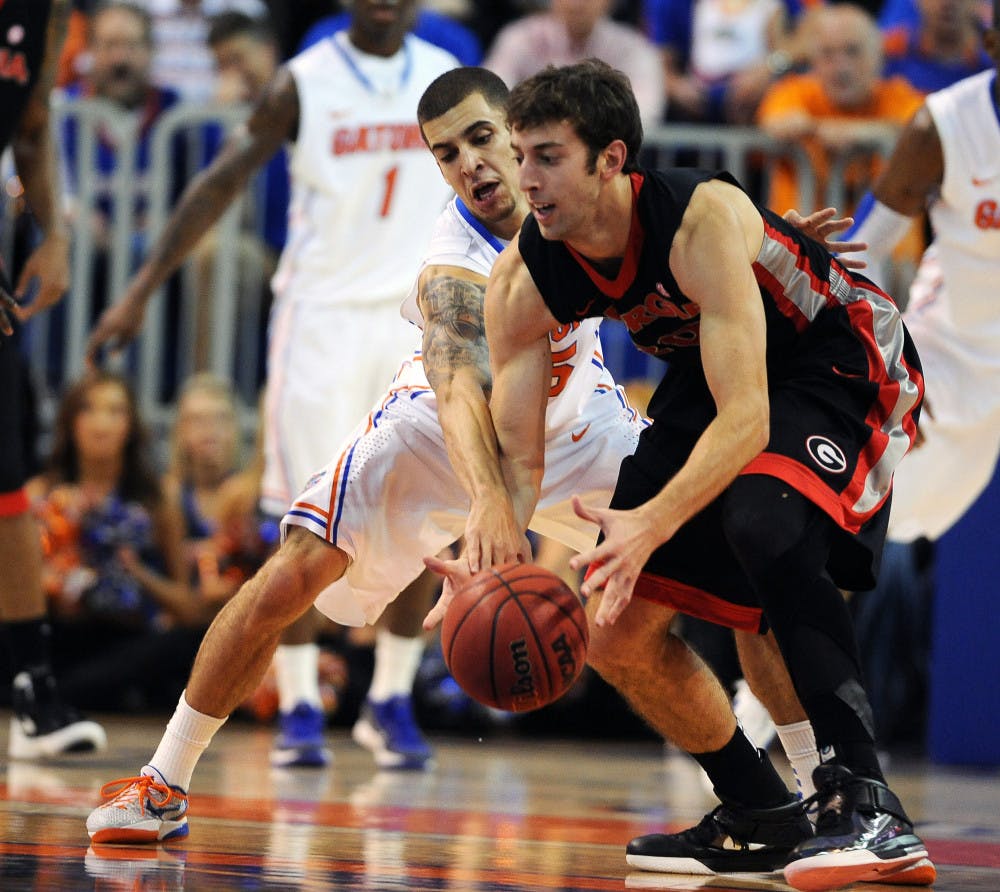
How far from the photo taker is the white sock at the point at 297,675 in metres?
6.63

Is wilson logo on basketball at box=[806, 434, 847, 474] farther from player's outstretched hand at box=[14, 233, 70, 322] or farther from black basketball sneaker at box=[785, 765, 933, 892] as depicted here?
player's outstretched hand at box=[14, 233, 70, 322]

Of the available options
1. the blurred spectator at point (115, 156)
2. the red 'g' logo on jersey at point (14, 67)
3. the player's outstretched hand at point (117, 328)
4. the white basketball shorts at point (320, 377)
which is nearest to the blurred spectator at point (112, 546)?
the blurred spectator at point (115, 156)

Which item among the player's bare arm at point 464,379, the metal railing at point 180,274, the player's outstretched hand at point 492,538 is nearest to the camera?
the player's outstretched hand at point 492,538

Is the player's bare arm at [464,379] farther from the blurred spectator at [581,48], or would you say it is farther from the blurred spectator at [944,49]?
the blurred spectator at [944,49]

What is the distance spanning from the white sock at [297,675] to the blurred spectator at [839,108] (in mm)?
3359

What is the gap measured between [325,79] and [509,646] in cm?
377

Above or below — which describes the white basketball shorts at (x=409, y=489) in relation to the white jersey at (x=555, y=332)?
below

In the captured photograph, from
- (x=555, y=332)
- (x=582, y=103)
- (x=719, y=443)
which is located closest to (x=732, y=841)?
(x=719, y=443)

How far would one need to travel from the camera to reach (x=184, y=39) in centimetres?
989

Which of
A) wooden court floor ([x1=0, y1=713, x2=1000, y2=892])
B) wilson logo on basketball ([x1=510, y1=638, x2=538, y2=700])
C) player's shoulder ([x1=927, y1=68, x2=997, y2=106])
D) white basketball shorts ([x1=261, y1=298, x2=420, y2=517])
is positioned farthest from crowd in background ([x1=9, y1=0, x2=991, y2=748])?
wilson logo on basketball ([x1=510, y1=638, x2=538, y2=700])

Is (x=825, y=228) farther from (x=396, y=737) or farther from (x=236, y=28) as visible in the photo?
(x=236, y=28)

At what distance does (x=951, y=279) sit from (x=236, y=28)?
4.58m

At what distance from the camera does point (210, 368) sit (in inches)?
352

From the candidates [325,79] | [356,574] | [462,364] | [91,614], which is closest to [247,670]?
[356,574]
